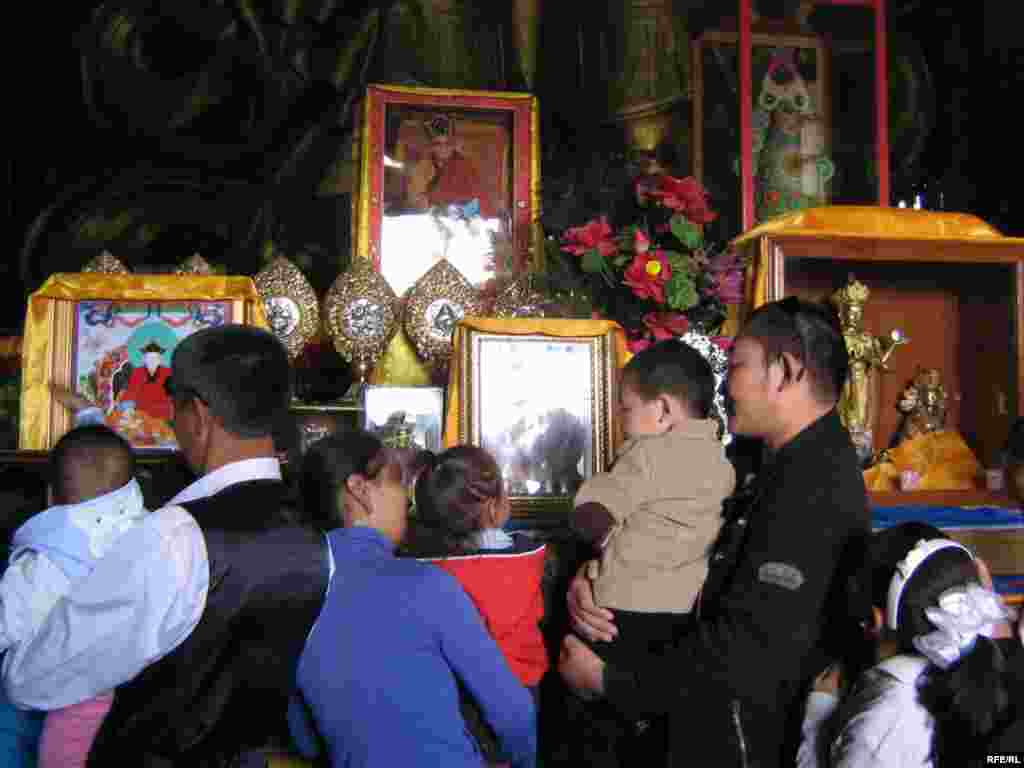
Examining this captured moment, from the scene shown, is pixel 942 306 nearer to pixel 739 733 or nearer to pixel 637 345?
pixel 637 345

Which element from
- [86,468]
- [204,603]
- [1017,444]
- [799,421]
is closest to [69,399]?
[86,468]

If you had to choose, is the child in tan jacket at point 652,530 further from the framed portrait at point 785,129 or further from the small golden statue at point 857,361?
the framed portrait at point 785,129

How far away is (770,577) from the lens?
5.80 feet

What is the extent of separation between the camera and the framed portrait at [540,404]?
10.5 ft

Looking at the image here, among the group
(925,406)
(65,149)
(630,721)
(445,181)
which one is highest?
(65,149)

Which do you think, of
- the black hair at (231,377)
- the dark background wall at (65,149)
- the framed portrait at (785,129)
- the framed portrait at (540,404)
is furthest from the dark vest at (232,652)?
the dark background wall at (65,149)

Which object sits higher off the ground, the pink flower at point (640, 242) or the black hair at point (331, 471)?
the pink flower at point (640, 242)

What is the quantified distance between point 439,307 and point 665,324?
0.82 m

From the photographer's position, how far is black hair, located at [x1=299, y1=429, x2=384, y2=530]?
1980mm

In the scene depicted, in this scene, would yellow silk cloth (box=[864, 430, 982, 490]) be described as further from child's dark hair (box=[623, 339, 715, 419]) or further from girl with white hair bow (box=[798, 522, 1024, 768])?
girl with white hair bow (box=[798, 522, 1024, 768])

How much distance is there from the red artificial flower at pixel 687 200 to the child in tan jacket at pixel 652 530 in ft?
4.18

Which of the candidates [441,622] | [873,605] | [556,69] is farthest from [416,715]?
[556,69]

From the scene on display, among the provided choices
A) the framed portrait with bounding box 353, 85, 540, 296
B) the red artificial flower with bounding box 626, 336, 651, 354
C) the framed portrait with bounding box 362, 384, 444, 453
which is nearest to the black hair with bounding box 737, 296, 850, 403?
the red artificial flower with bounding box 626, 336, 651, 354

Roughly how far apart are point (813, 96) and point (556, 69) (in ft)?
3.99
